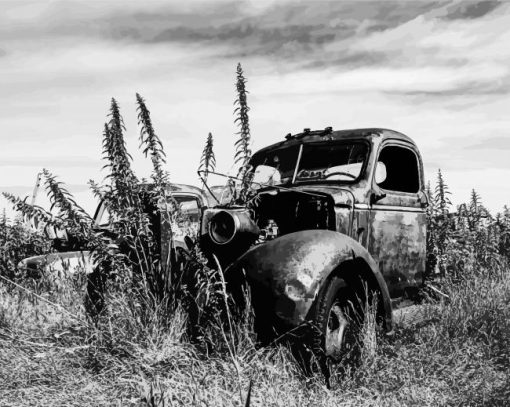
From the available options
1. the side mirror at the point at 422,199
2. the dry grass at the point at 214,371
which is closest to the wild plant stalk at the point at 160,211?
the dry grass at the point at 214,371

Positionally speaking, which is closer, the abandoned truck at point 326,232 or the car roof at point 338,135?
the abandoned truck at point 326,232

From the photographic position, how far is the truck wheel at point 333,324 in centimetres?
356

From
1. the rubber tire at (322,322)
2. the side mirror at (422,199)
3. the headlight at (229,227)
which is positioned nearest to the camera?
the rubber tire at (322,322)

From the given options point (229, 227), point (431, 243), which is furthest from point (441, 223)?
point (229, 227)

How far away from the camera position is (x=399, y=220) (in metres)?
5.14

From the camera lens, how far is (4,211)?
25.9 feet

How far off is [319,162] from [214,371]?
2384mm

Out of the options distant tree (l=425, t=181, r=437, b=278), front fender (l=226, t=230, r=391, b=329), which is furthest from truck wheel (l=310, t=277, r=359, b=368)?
distant tree (l=425, t=181, r=437, b=278)

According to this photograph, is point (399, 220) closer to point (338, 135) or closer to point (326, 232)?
point (338, 135)

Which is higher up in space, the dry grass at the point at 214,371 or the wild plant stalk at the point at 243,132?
the wild plant stalk at the point at 243,132

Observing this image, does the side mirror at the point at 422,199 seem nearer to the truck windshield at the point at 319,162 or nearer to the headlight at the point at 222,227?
the truck windshield at the point at 319,162

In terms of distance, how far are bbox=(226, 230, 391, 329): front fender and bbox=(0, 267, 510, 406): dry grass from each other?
0.29 metres

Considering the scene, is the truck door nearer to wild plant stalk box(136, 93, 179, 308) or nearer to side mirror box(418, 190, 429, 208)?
side mirror box(418, 190, 429, 208)

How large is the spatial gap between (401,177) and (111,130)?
9.61ft
